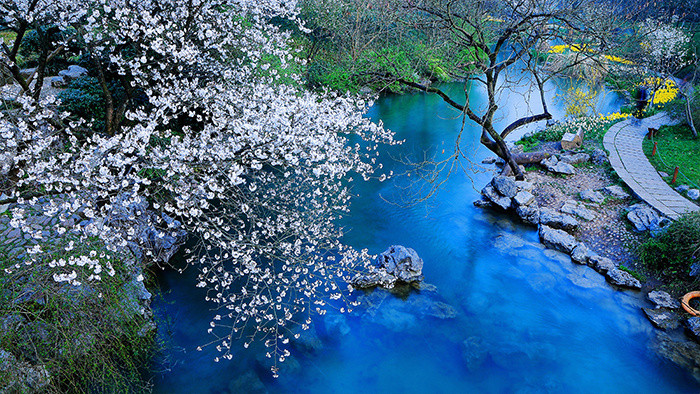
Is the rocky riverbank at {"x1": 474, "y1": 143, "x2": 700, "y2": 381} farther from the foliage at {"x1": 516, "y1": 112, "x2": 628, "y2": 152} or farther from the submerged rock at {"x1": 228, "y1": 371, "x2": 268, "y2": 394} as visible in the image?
the submerged rock at {"x1": 228, "y1": 371, "x2": 268, "y2": 394}

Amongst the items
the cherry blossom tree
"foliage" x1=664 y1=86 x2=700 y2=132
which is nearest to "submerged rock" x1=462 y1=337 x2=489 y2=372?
the cherry blossom tree

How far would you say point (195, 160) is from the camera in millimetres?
7266

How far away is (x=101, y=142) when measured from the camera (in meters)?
5.55

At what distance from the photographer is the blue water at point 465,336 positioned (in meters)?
6.51

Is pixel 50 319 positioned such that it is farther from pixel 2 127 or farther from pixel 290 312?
pixel 290 312

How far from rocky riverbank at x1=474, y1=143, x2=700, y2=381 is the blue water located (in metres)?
0.28

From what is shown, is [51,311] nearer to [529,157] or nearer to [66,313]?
[66,313]

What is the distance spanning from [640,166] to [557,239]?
4884 millimetres

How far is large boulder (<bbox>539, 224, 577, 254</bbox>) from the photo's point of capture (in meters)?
9.33

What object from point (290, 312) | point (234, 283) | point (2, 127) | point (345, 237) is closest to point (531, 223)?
point (345, 237)

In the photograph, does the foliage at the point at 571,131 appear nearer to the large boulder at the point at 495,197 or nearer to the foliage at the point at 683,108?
the foliage at the point at 683,108

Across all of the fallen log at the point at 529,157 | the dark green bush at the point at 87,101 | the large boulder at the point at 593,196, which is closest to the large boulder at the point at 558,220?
the large boulder at the point at 593,196

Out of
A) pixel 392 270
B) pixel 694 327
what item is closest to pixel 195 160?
pixel 392 270

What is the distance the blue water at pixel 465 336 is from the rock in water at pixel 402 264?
39 cm
